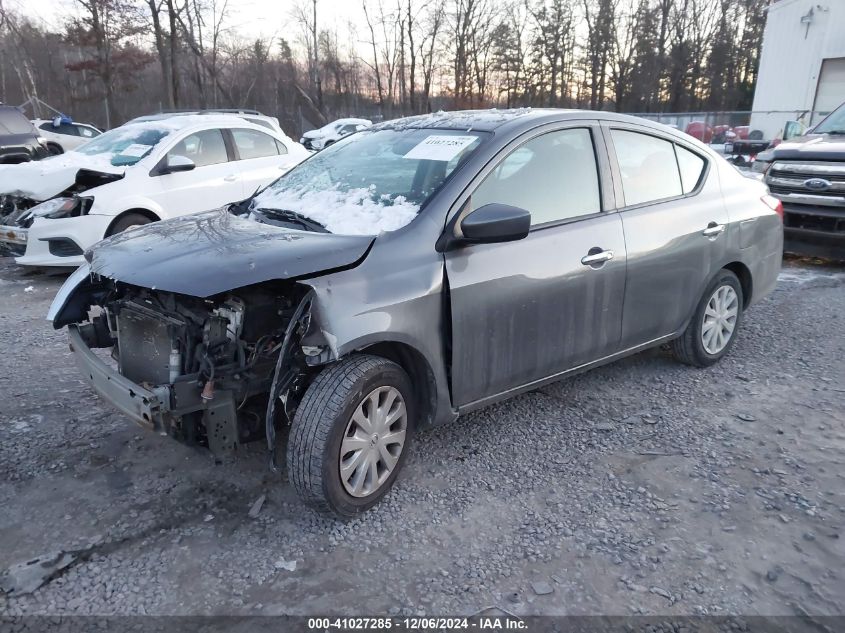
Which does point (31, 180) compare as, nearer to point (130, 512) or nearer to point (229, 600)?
point (130, 512)

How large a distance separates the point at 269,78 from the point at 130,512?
4187 cm

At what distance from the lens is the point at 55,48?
123 feet

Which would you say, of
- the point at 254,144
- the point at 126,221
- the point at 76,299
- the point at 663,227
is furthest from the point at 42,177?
the point at 663,227

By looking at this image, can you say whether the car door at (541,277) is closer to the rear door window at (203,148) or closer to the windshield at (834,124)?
the rear door window at (203,148)

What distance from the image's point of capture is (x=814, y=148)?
7.38 m

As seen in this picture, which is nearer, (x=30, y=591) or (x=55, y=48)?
(x=30, y=591)

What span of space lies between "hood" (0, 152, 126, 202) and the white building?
19.6 m

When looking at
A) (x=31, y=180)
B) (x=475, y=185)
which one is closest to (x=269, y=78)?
(x=31, y=180)

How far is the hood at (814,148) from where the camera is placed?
23.5 feet

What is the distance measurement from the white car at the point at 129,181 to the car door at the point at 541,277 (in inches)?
193

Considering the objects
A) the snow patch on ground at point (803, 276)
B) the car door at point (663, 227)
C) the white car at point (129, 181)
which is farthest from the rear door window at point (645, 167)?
the white car at point (129, 181)

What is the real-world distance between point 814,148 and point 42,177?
8882 mm

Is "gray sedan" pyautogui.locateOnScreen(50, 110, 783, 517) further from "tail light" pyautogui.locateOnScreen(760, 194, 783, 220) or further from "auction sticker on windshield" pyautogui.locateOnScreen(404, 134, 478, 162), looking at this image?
"tail light" pyautogui.locateOnScreen(760, 194, 783, 220)

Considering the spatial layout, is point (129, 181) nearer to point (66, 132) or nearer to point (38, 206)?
point (38, 206)
